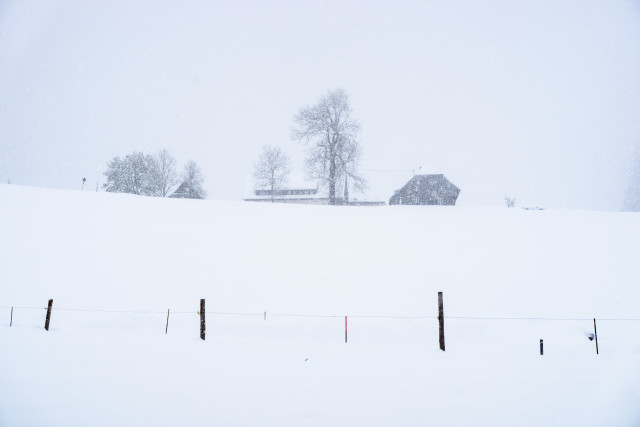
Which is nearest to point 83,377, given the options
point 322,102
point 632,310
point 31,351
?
point 31,351

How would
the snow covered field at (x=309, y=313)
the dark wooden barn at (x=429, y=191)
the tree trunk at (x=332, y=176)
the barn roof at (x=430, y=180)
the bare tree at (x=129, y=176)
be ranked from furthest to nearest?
the bare tree at (x=129, y=176) < the barn roof at (x=430, y=180) < the dark wooden barn at (x=429, y=191) < the tree trunk at (x=332, y=176) < the snow covered field at (x=309, y=313)

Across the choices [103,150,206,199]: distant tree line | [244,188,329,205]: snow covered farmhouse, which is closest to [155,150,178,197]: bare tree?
[103,150,206,199]: distant tree line

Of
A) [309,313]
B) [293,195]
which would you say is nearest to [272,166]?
[293,195]

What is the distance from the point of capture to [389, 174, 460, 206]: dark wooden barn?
3981cm

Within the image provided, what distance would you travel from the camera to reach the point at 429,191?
40.6 metres

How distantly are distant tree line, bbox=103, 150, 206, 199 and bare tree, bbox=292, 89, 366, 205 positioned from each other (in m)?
24.8

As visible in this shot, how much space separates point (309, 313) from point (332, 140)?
25.0m

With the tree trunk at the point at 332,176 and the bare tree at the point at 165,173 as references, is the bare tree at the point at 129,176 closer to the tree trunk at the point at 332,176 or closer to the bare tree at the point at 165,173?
the bare tree at the point at 165,173

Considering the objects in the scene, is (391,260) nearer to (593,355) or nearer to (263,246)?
(263,246)

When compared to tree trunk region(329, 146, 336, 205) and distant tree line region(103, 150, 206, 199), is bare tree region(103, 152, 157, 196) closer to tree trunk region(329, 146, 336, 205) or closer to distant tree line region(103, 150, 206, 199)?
distant tree line region(103, 150, 206, 199)

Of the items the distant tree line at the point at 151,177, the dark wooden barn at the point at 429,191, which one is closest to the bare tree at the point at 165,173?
the distant tree line at the point at 151,177

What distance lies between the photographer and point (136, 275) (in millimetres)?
15688

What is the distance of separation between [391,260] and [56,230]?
812 inches

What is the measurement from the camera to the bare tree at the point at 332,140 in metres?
34.4
